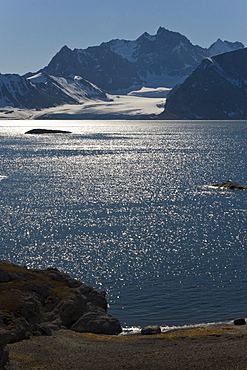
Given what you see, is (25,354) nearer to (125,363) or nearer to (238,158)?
(125,363)

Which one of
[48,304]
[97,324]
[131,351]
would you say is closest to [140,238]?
[97,324]

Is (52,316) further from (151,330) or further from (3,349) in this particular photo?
(3,349)

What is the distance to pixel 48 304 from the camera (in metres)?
33.7

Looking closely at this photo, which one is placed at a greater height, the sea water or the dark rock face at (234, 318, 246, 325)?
the sea water

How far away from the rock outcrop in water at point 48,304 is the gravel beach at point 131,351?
131 centimetres

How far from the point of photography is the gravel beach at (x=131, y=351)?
24625 mm

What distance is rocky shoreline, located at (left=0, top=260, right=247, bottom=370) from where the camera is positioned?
28.4 m

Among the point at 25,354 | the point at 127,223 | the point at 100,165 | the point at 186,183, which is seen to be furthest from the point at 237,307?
the point at 100,165

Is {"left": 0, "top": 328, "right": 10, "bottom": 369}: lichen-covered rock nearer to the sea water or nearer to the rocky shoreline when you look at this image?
the rocky shoreline

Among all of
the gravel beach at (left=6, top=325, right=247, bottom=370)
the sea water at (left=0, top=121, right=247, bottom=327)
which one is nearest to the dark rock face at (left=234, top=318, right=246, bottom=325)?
the sea water at (left=0, top=121, right=247, bottom=327)

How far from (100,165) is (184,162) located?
25.4 metres

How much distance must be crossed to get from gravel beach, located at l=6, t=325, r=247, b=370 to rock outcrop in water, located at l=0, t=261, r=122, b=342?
1313mm

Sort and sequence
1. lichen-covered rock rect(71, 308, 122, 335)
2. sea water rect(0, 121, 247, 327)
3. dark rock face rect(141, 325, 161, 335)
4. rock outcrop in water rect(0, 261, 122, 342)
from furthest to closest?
1. sea water rect(0, 121, 247, 327)
2. dark rock face rect(141, 325, 161, 335)
3. lichen-covered rock rect(71, 308, 122, 335)
4. rock outcrop in water rect(0, 261, 122, 342)

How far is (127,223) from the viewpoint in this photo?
6731cm
